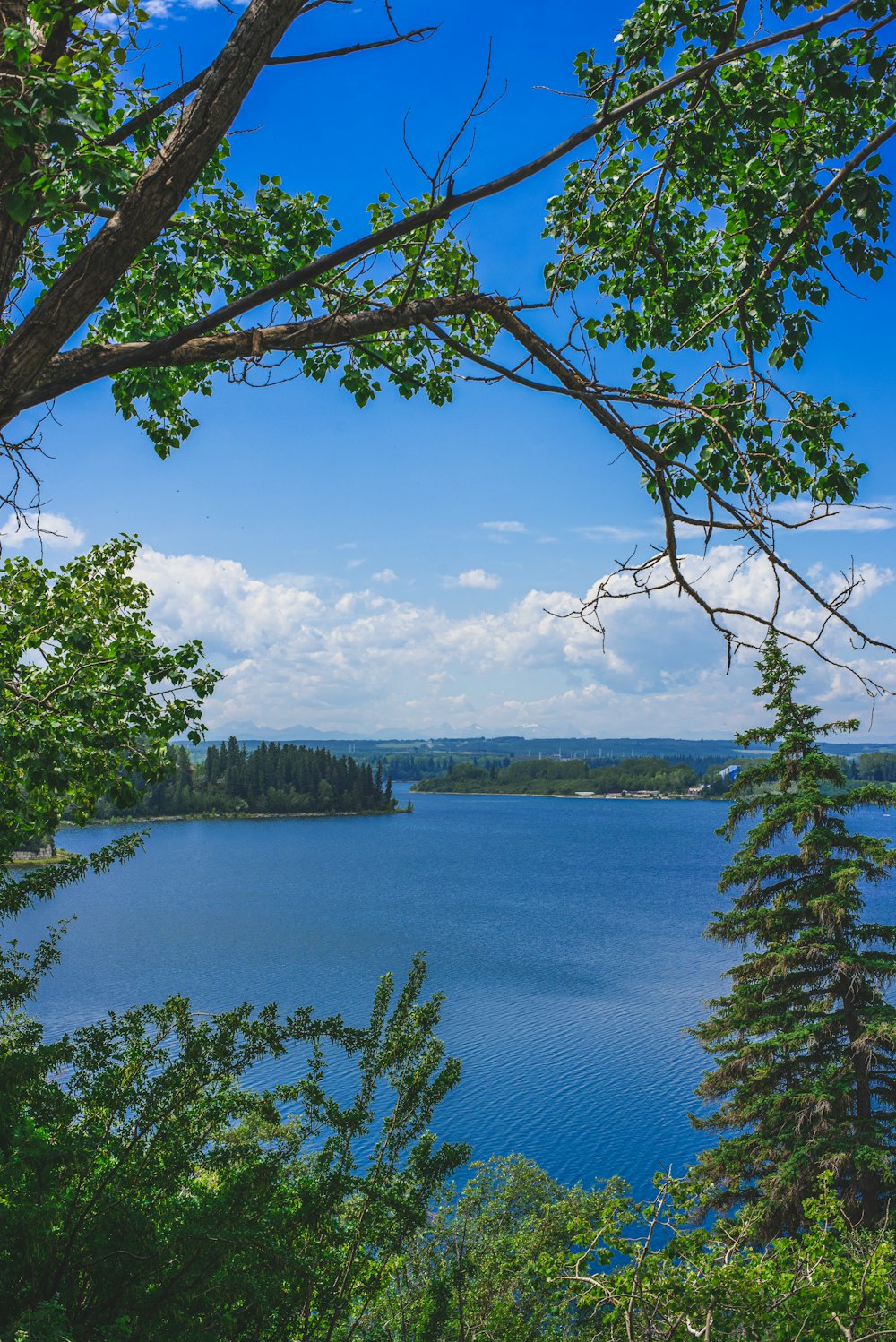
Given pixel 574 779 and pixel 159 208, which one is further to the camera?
pixel 574 779

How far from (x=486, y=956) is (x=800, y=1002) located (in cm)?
2345

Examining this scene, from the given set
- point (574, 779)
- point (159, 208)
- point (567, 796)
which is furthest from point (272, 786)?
point (159, 208)

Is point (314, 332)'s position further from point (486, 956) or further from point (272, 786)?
point (272, 786)

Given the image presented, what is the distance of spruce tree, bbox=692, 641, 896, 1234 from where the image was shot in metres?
12.3

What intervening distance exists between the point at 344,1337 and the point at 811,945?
30.7ft

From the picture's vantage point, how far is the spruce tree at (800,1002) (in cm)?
1233

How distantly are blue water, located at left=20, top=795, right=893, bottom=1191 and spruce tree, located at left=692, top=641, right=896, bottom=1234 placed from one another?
19.1 feet

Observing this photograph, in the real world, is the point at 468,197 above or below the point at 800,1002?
above

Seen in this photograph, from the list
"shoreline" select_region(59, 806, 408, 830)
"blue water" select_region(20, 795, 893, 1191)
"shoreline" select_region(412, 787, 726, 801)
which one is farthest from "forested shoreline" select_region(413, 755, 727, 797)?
"blue water" select_region(20, 795, 893, 1191)

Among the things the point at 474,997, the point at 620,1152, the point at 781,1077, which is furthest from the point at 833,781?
the point at 474,997

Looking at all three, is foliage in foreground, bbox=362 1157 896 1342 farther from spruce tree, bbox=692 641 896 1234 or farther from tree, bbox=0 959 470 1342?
spruce tree, bbox=692 641 896 1234

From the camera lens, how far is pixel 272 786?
106375 mm

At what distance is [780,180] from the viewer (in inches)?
120

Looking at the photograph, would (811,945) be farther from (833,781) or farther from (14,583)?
(14,583)
